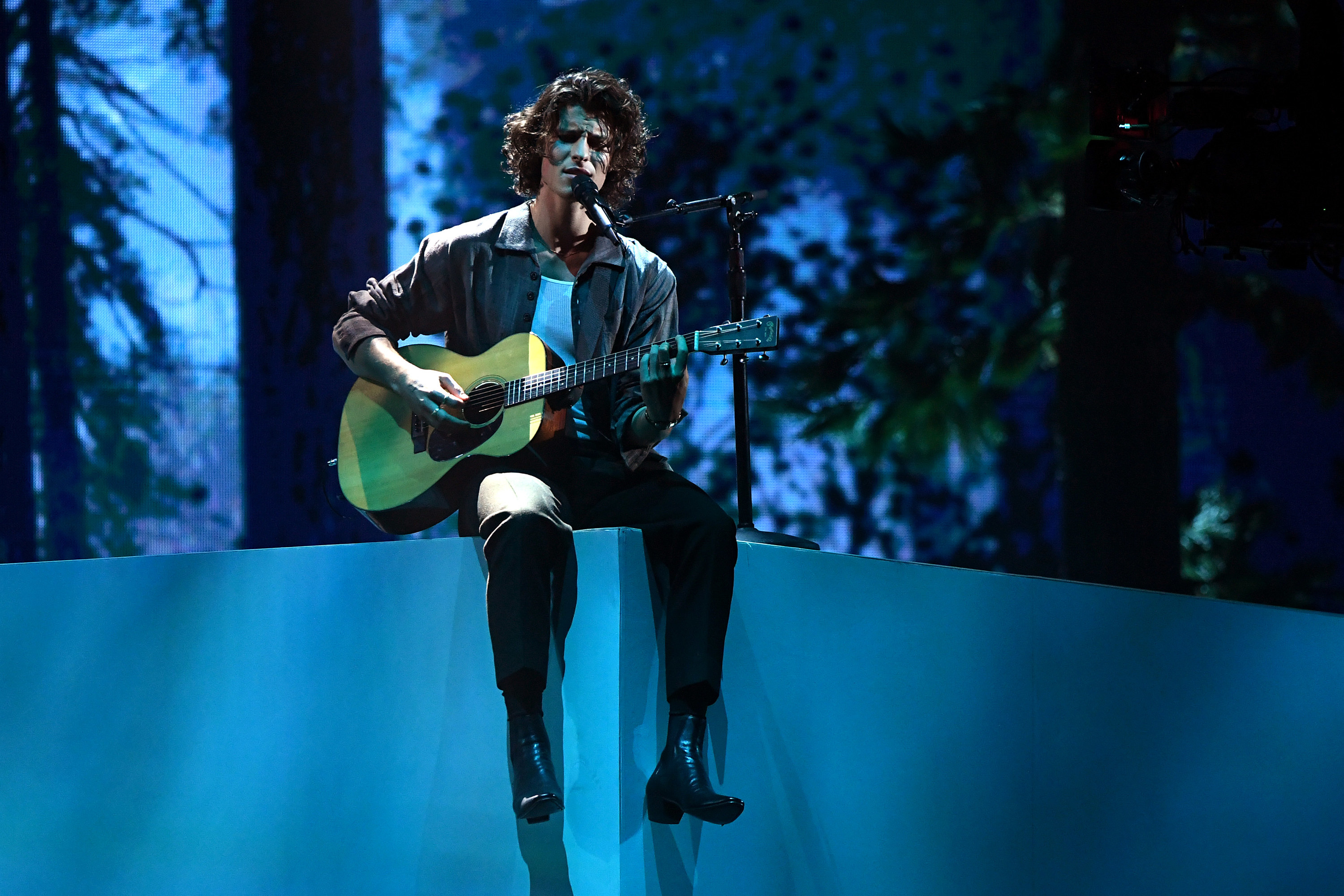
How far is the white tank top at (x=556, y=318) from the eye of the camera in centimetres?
283

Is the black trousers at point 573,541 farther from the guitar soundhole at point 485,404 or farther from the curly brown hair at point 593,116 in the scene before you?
the curly brown hair at point 593,116

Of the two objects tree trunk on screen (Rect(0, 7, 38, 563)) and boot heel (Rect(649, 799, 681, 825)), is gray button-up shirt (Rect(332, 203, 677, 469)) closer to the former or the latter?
boot heel (Rect(649, 799, 681, 825))

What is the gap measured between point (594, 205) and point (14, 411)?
10.7 ft

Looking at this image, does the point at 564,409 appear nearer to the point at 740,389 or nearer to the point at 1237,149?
the point at 740,389

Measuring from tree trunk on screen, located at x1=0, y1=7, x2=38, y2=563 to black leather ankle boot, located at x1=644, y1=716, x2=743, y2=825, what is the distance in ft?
11.3

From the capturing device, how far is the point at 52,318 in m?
5.07

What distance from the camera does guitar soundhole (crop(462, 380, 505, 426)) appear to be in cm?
273

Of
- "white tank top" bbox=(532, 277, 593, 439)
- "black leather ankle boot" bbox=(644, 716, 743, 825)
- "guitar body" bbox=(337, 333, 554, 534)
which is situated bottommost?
"black leather ankle boot" bbox=(644, 716, 743, 825)

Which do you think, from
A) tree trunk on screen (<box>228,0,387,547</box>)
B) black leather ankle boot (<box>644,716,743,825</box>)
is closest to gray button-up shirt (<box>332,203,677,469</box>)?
black leather ankle boot (<box>644,716,743,825</box>)

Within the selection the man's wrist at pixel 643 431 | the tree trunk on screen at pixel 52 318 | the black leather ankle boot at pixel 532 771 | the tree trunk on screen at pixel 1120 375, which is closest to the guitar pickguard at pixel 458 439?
the man's wrist at pixel 643 431

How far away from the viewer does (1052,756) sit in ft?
9.71

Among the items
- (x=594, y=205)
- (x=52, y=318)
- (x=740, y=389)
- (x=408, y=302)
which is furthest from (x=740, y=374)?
(x=52, y=318)

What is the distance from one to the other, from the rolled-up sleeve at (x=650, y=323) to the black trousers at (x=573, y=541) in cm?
14

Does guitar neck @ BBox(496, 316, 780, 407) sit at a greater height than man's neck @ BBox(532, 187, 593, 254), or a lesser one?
lesser
